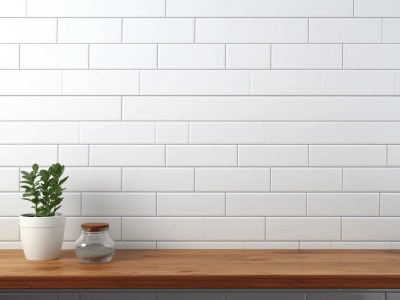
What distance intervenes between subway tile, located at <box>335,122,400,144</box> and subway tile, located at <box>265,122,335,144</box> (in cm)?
4

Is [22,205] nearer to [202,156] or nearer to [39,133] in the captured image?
[39,133]

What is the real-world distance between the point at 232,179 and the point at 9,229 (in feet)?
2.75

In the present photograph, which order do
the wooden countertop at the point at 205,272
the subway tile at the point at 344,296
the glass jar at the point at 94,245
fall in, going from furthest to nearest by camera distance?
the subway tile at the point at 344,296 < the glass jar at the point at 94,245 < the wooden countertop at the point at 205,272

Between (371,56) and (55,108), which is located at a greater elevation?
(371,56)

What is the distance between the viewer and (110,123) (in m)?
1.89

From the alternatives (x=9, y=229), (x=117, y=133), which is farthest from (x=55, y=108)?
(x=9, y=229)

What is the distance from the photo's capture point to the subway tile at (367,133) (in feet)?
6.21

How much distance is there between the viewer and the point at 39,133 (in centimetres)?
189

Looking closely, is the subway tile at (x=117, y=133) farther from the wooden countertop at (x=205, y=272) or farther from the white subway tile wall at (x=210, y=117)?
the wooden countertop at (x=205, y=272)

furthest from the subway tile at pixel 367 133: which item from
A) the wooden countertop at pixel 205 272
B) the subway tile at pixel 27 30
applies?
the subway tile at pixel 27 30

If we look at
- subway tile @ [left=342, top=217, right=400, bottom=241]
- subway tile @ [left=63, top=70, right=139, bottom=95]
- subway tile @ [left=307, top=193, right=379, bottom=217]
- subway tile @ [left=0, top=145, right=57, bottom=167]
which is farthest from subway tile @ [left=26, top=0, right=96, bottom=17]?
subway tile @ [left=342, top=217, right=400, bottom=241]

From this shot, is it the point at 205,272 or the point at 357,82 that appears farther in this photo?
the point at 357,82

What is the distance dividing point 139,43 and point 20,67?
1.48ft

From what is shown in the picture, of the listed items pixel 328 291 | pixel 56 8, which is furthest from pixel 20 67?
pixel 328 291
